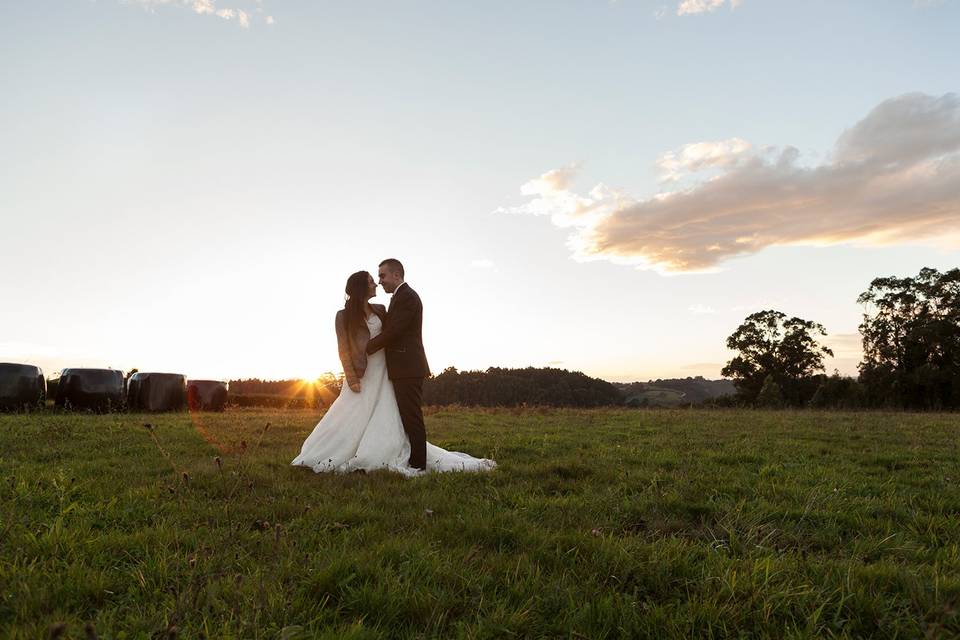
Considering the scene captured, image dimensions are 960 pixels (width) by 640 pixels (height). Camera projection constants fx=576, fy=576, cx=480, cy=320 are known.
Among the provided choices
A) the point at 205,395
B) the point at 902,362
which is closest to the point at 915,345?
the point at 902,362

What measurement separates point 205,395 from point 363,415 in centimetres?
1470

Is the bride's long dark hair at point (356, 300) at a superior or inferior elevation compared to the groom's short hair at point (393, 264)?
inferior

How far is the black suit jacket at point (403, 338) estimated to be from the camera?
7.80 meters

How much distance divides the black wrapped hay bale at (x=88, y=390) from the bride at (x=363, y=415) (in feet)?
41.9

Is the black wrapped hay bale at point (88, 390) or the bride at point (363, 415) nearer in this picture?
the bride at point (363, 415)

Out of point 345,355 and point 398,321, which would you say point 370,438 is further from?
point 398,321

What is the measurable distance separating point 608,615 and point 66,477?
6.02 meters

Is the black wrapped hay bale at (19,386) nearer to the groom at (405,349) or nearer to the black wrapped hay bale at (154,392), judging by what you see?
the black wrapped hay bale at (154,392)

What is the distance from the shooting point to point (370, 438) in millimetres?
7887

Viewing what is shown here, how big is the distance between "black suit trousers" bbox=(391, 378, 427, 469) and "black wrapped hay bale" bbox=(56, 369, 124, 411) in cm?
1362

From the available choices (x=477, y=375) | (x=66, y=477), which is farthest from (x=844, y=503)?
(x=477, y=375)

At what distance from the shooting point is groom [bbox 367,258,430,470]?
7.79m

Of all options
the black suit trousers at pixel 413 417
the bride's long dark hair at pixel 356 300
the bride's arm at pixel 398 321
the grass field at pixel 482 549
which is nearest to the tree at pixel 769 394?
the grass field at pixel 482 549

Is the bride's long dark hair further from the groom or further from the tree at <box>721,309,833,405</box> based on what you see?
the tree at <box>721,309,833,405</box>
